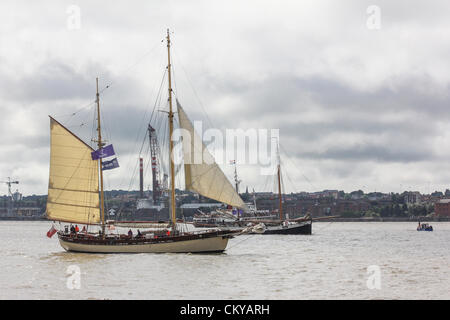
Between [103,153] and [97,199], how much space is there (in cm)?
387

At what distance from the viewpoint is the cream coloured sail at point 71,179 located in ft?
178

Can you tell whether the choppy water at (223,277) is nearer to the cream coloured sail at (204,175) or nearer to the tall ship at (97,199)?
the tall ship at (97,199)

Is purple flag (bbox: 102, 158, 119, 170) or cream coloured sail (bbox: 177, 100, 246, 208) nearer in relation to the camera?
cream coloured sail (bbox: 177, 100, 246, 208)

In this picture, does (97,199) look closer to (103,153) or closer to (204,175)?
(103,153)

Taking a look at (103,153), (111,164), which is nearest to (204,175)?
(111,164)

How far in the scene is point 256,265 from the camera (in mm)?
47469

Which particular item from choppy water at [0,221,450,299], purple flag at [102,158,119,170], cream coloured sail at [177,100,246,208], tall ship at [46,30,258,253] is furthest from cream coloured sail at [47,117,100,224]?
cream coloured sail at [177,100,246,208]

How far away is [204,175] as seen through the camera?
49750mm

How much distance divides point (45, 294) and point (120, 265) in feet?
41.5

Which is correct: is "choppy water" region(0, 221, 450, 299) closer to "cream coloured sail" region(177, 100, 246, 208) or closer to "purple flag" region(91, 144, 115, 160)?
"cream coloured sail" region(177, 100, 246, 208)

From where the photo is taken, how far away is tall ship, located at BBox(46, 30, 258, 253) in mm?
51594

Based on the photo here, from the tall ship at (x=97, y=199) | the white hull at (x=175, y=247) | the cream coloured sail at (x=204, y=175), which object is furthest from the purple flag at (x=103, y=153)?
the white hull at (x=175, y=247)

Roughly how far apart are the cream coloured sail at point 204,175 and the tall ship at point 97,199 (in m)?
0.08
